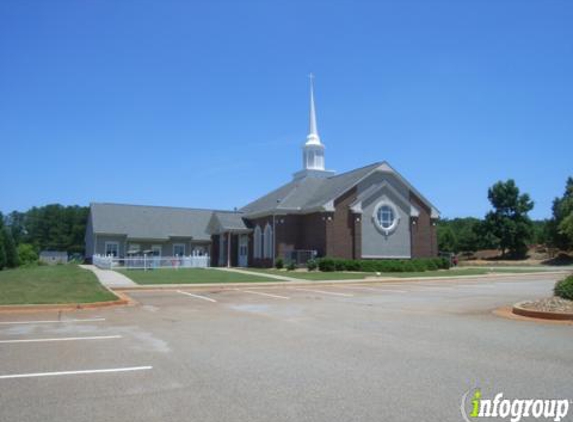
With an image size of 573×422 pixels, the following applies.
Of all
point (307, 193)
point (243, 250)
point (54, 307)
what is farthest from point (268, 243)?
point (54, 307)

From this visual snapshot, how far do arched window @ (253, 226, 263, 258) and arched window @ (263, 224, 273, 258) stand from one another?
875 mm

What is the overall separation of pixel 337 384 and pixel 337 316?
629 cm

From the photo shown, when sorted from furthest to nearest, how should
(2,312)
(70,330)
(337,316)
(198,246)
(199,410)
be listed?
(198,246) < (2,312) < (337,316) < (70,330) < (199,410)

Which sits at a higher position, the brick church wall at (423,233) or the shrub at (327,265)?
the brick church wall at (423,233)

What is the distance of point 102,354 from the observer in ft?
25.9

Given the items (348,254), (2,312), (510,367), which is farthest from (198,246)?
(510,367)

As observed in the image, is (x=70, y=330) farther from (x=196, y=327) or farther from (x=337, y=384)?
(x=337, y=384)

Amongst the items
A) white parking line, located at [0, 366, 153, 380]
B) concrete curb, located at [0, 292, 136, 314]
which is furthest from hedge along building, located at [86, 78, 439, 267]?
white parking line, located at [0, 366, 153, 380]

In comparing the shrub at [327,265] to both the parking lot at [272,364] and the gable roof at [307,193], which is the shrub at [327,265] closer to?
the gable roof at [307,193]

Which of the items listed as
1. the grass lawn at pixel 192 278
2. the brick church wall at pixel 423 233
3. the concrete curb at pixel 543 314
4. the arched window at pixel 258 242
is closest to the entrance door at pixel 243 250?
the arched window at pixel 258 242

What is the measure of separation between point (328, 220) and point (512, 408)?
3078 centimetres

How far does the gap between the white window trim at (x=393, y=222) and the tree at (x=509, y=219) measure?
2575 centimetres

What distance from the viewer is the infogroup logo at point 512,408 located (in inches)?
197

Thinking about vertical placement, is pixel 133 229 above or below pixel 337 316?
above
